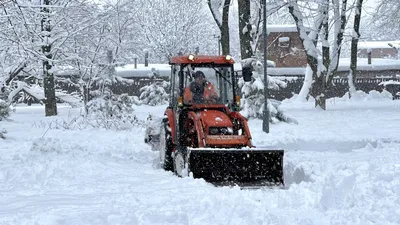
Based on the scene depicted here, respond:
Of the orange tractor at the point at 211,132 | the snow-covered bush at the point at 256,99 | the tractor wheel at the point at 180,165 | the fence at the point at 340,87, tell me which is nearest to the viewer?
the orange tractor at the point at 211,132

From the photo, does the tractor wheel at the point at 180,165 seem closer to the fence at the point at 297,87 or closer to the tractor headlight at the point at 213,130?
the tractor headlight at the point at 213,130

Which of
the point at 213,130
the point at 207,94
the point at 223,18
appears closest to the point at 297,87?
the point at 223,18

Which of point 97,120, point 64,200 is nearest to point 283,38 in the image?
point 97,120

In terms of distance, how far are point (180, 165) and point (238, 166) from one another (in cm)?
114

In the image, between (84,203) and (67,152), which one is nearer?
(84,203)

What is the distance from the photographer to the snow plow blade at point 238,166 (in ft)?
29.3

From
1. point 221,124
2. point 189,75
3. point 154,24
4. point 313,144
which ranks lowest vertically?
point 313,144

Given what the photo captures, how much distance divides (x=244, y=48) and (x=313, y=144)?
6.60 m

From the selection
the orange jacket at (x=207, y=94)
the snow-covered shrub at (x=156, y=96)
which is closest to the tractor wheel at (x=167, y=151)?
the orange jacket at (x=207, y=94)

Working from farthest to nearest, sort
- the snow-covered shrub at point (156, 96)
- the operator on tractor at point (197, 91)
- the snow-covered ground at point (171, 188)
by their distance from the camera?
the snow-covered shrub at point (156, 96)
the operator on tractor at point (197, 91)
the snow-covered ground at point (171, 188)

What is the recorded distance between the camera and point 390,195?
723cm

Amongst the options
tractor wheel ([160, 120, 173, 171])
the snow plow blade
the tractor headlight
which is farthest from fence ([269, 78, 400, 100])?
the snow plow blade

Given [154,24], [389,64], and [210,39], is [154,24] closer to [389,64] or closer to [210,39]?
[210,39]

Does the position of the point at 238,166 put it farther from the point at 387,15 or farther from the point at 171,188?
the point at 387,15
